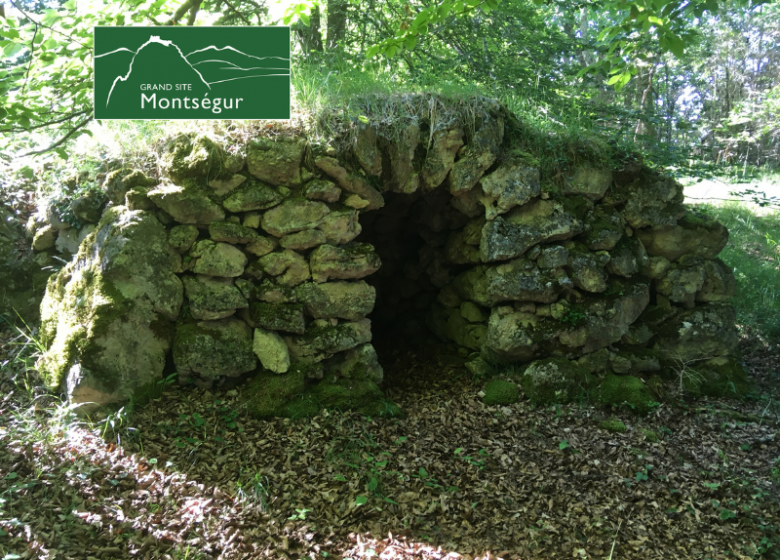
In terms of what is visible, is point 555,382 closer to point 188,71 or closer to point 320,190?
point 320,190

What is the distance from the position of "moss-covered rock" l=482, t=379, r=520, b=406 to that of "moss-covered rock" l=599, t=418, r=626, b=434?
2.47 ft

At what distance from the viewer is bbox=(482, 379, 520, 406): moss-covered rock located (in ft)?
14.6

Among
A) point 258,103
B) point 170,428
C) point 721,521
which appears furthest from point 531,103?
point 170,428

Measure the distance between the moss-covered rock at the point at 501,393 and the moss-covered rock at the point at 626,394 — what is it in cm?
Answer: 80

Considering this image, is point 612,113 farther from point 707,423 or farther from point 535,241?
point 707,423

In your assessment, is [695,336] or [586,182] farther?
[695,336]

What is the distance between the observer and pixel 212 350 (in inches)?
147

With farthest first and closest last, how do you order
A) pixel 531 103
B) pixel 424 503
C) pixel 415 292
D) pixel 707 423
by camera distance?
pixel 415 292, pixel 531 103, pixel 707 423, pixel 424 503

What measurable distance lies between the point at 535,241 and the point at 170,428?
11.5 feet

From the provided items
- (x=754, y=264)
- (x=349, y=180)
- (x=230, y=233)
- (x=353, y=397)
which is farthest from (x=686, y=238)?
(x=230, y=233)

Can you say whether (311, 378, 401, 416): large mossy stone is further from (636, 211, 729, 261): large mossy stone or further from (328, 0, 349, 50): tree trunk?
(328, 0, 349, 50): tree trunk

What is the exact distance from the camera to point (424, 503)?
3221 millimetres

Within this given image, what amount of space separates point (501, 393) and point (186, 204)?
3.20m

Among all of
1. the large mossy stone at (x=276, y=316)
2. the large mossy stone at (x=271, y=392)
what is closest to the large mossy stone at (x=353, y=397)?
the large mossy stone at (x=271, y=392)
